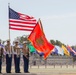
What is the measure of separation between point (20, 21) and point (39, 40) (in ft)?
4.90

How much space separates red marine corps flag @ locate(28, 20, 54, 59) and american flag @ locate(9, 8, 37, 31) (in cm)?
32

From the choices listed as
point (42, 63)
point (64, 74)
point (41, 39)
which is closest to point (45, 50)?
point (41, 39)

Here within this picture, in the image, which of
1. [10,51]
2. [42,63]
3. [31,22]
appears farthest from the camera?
[42,63]

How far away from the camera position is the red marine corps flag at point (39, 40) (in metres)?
24.3

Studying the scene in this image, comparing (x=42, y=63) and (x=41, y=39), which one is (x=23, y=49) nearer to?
(x=41, y=39)

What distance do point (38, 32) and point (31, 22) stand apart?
70 centimetres

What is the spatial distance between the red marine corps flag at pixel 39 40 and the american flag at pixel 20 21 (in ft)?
1.04

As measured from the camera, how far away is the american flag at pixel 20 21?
79.4ft

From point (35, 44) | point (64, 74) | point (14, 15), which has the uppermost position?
point (14, 15)

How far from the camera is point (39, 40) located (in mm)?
24688

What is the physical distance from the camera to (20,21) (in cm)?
2436

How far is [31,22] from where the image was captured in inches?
957

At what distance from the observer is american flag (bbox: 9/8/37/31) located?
2420 centimetres

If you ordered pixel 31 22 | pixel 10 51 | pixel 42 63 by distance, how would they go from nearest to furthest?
pixel 10 51, pixel 31 22, pixel 42 63
